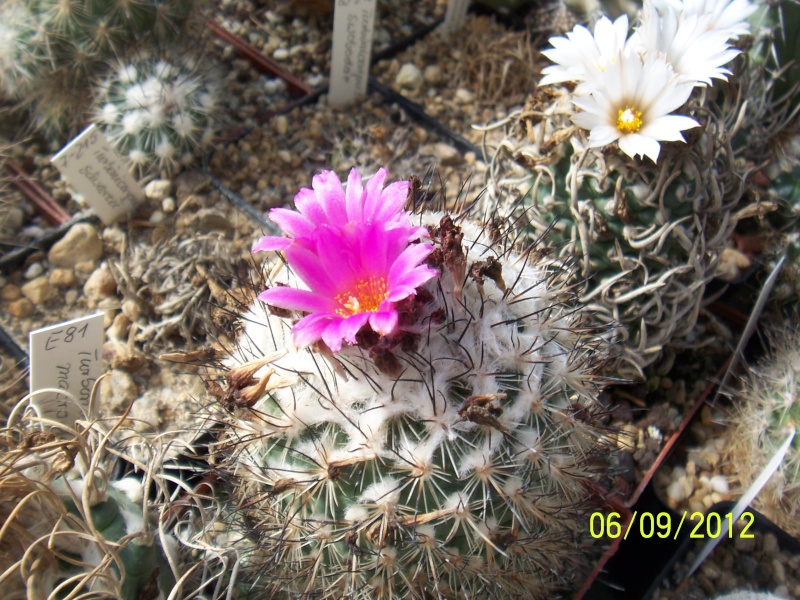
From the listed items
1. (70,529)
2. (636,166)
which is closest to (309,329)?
(70,529)

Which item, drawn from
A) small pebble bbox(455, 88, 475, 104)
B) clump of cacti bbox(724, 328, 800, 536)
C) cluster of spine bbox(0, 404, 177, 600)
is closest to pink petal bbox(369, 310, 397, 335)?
cluster of spine bbox(0, 404, 177, 600)

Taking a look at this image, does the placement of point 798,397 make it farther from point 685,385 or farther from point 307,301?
point 307,301

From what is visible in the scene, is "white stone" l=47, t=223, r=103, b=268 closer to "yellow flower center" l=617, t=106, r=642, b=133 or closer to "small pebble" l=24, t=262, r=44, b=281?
"small pebble" l=24, t=262, r=44, b=281

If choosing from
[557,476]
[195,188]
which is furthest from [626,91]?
[195,188]

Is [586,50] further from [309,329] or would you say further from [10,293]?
[10,293]
